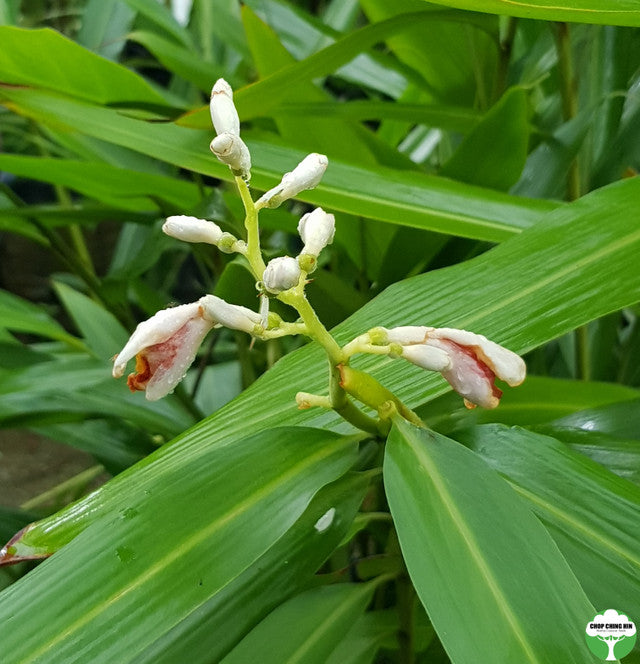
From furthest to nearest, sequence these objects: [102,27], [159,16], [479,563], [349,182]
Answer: [102,27] → [159,16] → [349,182] → [479,563]

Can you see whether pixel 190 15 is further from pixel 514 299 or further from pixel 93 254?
pixel 93 254

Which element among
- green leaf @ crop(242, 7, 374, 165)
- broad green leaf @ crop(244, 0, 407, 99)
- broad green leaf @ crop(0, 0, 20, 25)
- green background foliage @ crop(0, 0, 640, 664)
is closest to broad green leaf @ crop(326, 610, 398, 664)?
green background foliage @ crop(0, 0, 640, 664)

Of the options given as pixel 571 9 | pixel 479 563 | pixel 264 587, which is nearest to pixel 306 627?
pixel 264 587

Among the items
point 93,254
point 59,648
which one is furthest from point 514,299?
point 93,254

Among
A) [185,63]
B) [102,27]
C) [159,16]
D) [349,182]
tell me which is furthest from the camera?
[102,27]

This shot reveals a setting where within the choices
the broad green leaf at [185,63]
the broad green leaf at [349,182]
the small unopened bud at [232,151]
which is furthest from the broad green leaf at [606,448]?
the broad green leaf at [185,63]

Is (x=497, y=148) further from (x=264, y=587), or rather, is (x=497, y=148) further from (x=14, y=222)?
(x=14, y=222)
